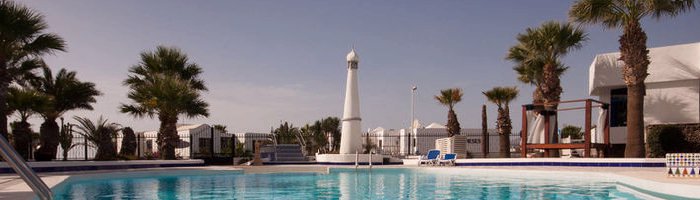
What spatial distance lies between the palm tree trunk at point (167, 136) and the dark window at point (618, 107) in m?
17.0

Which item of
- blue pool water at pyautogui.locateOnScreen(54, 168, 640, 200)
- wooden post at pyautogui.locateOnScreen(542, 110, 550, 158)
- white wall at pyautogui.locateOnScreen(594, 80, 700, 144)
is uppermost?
white wall at pyautogui.locateOnScreen(594, 80, 700, 144)

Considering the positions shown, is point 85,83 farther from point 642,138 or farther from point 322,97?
point 642,138

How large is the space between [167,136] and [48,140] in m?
4.13

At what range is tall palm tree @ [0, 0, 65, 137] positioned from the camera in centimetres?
1592

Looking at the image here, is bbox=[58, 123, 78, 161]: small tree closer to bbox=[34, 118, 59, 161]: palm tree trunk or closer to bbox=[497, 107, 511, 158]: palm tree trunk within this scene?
bbox=[34, 118, 59, 161]: palm tree trunk

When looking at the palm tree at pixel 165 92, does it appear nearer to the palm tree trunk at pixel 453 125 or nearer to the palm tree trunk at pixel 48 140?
the palm tree trunk at pixel 48 140

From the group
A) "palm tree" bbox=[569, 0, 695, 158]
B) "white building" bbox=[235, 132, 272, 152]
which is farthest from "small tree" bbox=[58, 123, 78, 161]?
"palm tree" bbox=[569, 0, 695, 158]

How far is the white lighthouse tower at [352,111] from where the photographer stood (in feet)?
82.7

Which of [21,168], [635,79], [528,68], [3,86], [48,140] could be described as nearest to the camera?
[21,168]

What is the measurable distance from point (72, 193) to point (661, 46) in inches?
745

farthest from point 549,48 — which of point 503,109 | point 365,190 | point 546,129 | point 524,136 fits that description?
point 365,190

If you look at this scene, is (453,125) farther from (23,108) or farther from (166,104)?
(23,108)

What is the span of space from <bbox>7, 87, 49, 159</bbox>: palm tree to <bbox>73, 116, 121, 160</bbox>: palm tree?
1504mm

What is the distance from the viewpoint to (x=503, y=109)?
25.2 m
